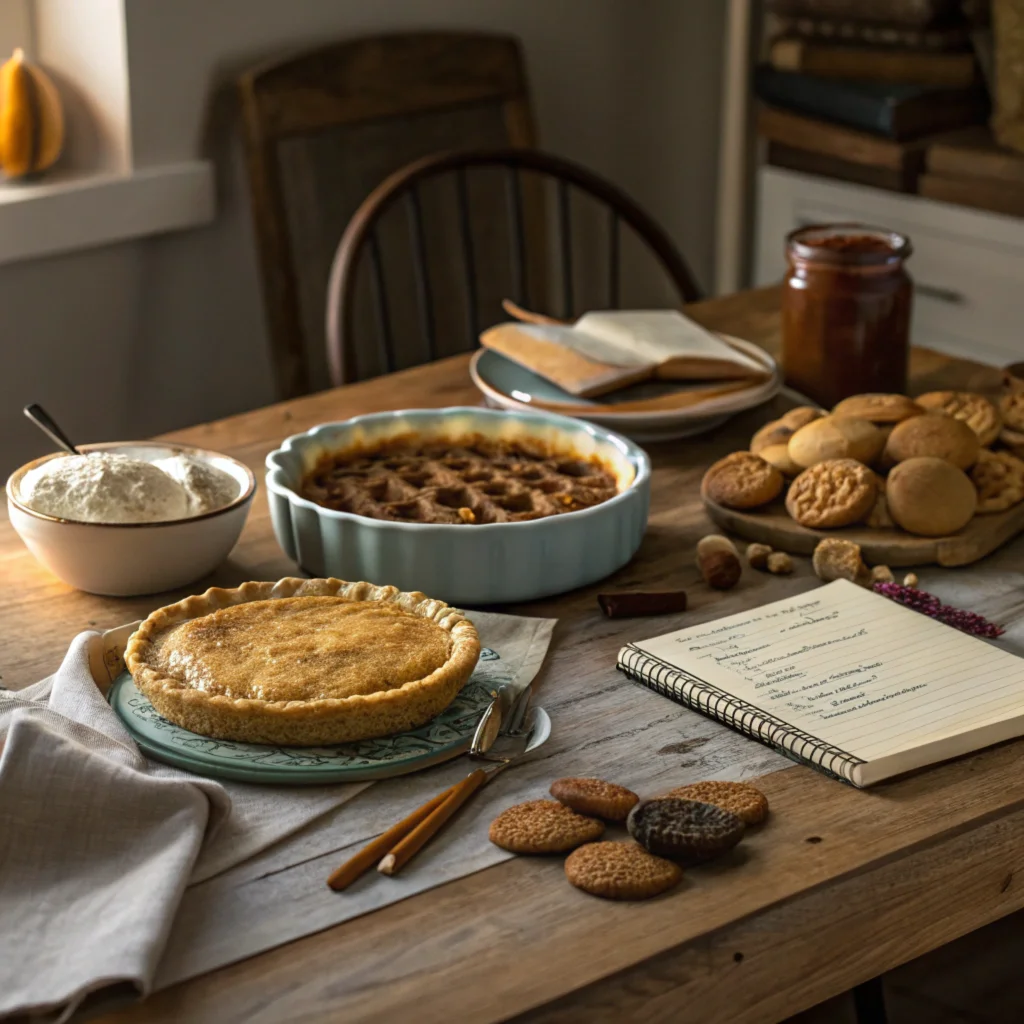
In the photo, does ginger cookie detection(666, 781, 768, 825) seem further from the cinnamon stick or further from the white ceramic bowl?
the white ceramic bowl

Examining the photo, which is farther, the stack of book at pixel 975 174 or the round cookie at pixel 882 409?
the stack of book at pixel 975 174

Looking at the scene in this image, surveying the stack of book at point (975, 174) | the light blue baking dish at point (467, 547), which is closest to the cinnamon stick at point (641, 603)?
the light blue baking dish at point (467, 547)

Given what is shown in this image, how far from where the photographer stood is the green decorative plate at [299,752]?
912mm

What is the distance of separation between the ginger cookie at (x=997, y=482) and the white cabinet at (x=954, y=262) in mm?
1318

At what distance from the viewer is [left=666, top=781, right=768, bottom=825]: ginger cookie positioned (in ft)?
2.88

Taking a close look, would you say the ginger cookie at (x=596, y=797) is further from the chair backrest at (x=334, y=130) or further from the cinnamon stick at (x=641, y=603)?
the chair backrest at (x=334, y=130)

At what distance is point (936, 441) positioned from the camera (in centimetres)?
133

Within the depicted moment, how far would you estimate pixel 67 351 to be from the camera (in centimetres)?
241

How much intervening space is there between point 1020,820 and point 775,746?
158mm

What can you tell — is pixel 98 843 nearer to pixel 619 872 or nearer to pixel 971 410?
pixel 619 872

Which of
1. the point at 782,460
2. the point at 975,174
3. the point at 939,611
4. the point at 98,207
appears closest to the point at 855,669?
the point at 939,611

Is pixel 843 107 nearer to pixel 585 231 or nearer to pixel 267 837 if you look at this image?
pixel 585 231

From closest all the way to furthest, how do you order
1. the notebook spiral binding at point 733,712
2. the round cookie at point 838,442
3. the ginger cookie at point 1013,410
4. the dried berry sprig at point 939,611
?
the notebook spiral binding at point 733,712, the dried berry sprig at point 939,611, the round cookie at point 838,442, the ginger cookie at point 1013,410

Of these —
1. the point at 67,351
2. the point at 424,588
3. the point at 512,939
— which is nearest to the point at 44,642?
the point at 424,588
